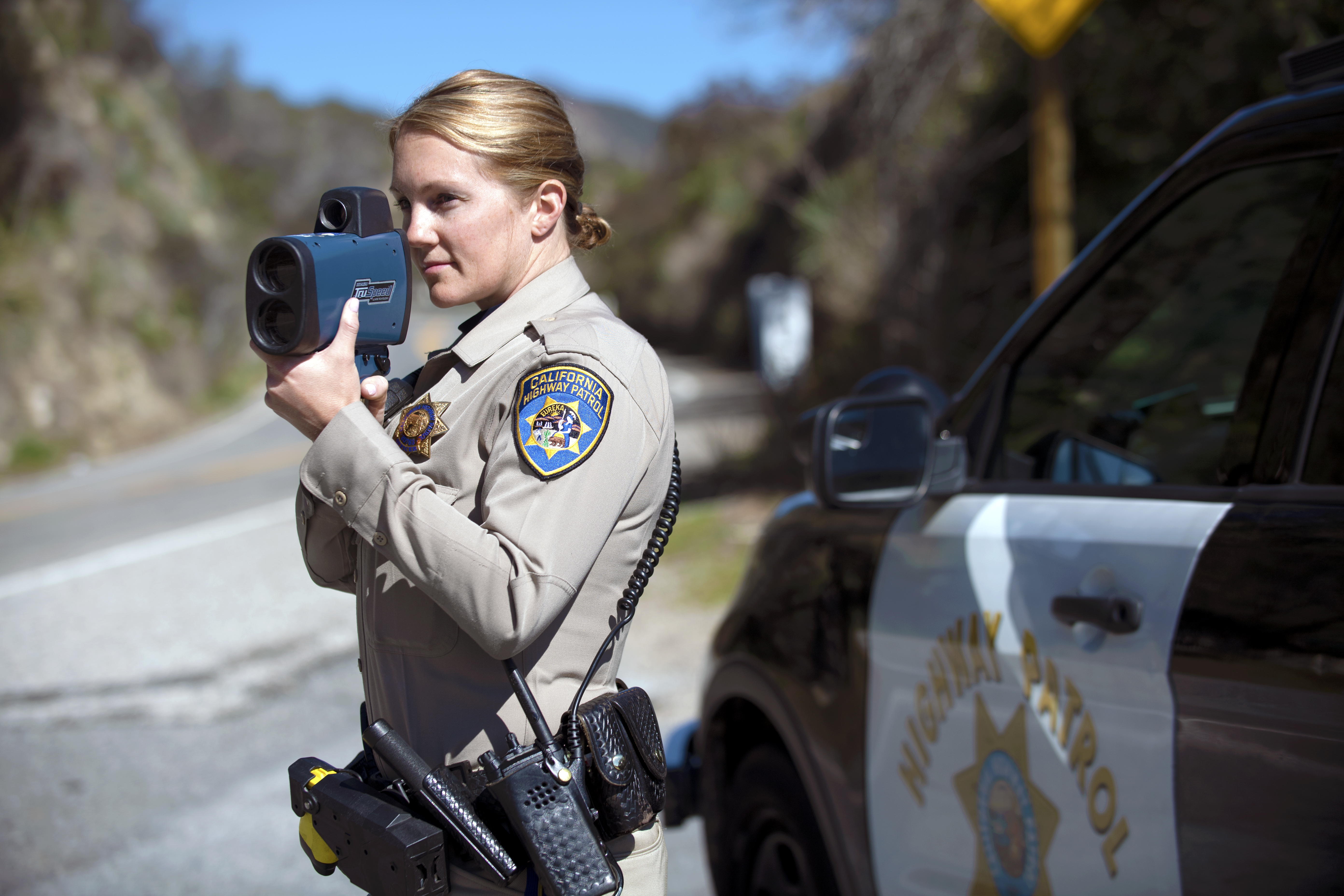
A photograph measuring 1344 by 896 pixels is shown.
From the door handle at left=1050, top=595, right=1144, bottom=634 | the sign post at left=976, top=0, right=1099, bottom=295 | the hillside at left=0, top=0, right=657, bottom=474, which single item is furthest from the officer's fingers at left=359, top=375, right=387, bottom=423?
the hillside at left=0, top=0, right=657, bottom=474

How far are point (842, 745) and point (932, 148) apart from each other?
7.13 meters

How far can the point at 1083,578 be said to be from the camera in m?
1.90

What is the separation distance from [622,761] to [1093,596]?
0.83 m

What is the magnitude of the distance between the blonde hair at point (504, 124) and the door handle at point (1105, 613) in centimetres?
105

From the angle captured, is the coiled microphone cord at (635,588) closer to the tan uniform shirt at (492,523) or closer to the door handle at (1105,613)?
the tan uniform shirt at (492,523)

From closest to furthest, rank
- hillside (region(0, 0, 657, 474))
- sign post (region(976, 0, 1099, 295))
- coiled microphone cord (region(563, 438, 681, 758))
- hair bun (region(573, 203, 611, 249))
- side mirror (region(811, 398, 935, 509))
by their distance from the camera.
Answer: coiled microphone cord (region(563, 438, 681, 758)), hair bun (region(573, 203, 611, 249)), side mirror (region(811, 398, 935, 509)), sign post (region(976, 0, 1099, 295)), hillside (region(0, 0, 657, 474))

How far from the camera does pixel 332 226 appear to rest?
156cm

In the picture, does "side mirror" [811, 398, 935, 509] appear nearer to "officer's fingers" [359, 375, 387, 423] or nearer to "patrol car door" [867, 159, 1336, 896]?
"patrol car door" [867, 159, 1336, 896]

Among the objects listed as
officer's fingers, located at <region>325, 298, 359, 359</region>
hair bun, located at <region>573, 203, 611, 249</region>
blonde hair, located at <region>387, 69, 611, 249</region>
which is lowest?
officer's fingers, located at <region>325, 298, 359, 359</region>

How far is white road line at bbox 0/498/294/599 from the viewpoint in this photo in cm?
816

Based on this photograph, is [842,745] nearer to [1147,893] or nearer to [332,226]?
[1147,893]

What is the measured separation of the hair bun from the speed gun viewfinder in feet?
0.99

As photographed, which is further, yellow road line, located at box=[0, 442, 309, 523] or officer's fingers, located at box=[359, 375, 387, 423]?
yellow road line, located at box=[0, 442, 309, 523]

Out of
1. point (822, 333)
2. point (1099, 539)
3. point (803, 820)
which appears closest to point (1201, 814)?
point (1099, 539)
